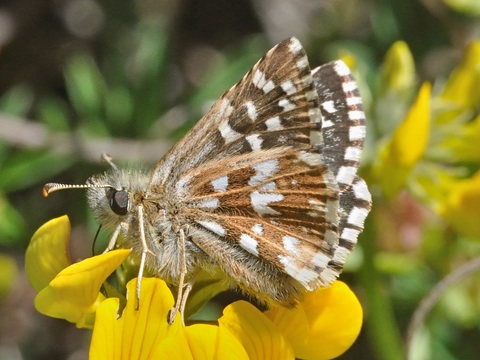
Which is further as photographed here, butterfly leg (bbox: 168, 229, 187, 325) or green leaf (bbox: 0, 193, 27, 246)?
green leaf (bbox: 0, 193, 27, 246)

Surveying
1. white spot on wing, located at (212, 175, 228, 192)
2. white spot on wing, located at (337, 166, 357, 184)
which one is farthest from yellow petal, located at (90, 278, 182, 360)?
white spot on wing, located at (337, 166, 357, 184)

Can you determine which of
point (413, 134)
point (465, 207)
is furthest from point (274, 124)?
point (465, 207)

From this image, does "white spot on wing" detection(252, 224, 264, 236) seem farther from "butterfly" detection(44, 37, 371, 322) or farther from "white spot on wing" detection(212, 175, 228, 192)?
"white spot on wing" detection(212, 175, 228, 192)

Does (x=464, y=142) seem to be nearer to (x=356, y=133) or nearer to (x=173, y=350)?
(x=356, y=133)

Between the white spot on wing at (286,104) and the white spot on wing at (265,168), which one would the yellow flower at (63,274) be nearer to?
the white spot on wing at (265,168)

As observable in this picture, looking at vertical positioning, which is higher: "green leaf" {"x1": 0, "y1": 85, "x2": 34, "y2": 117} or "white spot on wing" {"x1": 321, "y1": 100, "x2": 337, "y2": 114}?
"white spot on wing" {"x1": 321, "y1": 100, "x2": 337, "y2": 114}

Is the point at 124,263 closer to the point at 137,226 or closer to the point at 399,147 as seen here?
the point at 137,226

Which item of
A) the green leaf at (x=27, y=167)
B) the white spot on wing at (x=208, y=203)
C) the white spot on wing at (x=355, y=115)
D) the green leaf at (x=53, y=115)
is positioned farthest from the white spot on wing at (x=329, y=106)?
the green leaf at (x=53, y=115)
